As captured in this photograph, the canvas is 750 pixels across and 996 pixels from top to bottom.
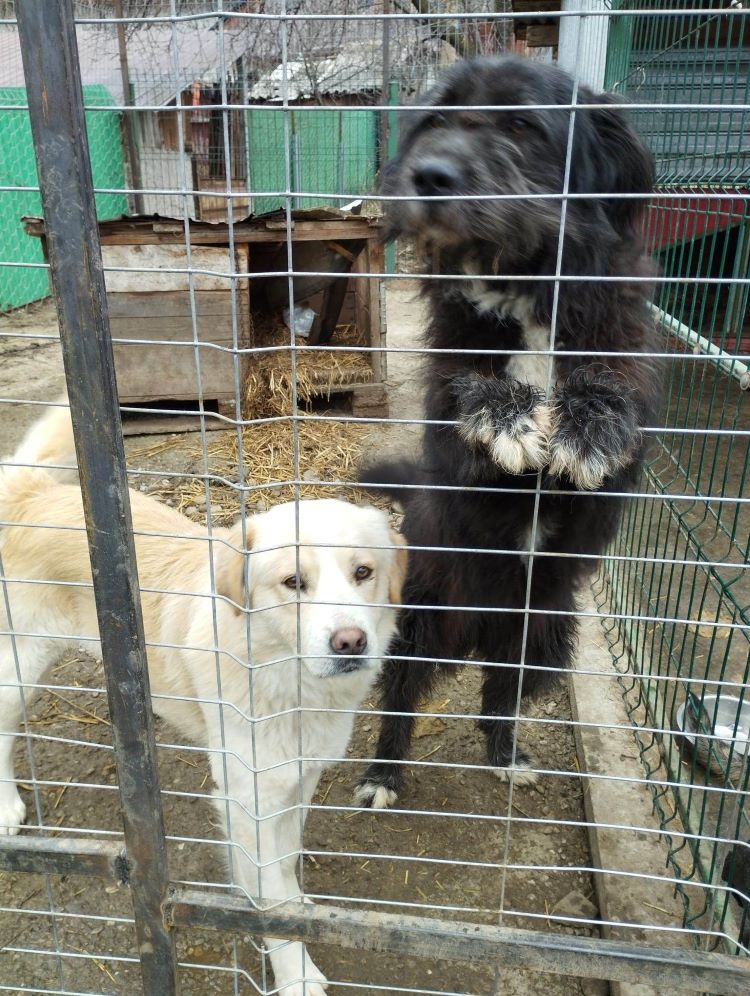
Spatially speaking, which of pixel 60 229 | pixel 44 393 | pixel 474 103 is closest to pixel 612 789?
pixel 474 103

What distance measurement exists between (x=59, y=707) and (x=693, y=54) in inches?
153

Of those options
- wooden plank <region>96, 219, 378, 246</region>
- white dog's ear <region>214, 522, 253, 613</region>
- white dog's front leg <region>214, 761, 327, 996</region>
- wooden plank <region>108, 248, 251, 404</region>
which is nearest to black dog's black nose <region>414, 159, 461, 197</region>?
white dog's ear <region>214, 522, 253, 613</region>

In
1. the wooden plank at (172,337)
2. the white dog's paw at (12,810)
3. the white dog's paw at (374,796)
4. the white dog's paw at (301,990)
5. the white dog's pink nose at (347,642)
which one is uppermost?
the white dog's pink nose at (347,642)

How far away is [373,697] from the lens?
3.33 metres

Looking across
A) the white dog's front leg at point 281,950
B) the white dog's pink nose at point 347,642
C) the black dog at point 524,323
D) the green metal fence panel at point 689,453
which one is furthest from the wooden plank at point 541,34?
the white dog's front leg at point 281,950

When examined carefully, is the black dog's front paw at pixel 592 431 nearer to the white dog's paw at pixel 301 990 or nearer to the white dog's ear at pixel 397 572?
the white dog's ear at pixel 397 572

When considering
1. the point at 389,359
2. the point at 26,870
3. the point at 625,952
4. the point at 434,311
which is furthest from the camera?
the point at 389,359

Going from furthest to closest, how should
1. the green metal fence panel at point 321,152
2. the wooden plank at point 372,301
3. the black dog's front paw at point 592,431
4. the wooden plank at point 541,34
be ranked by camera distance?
the green metal fence panel at point 321,152 → the wooden plank at point 541,34 → the wooden plank at point 372,301 → the black dog's front paw at point 592,431

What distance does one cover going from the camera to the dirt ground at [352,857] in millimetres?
2152

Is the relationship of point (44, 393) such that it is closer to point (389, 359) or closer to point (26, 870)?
point (389, 359)

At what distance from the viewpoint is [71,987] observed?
83.9 inches

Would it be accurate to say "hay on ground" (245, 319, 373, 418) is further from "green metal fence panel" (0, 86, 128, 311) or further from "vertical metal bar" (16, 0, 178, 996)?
"vertical metal bar" (16, 0, 178, 996)

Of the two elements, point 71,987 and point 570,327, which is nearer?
point 570,327

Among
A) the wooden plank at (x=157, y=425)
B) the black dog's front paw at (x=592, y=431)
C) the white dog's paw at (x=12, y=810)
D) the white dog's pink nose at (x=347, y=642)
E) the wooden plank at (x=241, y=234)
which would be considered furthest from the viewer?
the wooden plank at (x=157, y=425)
